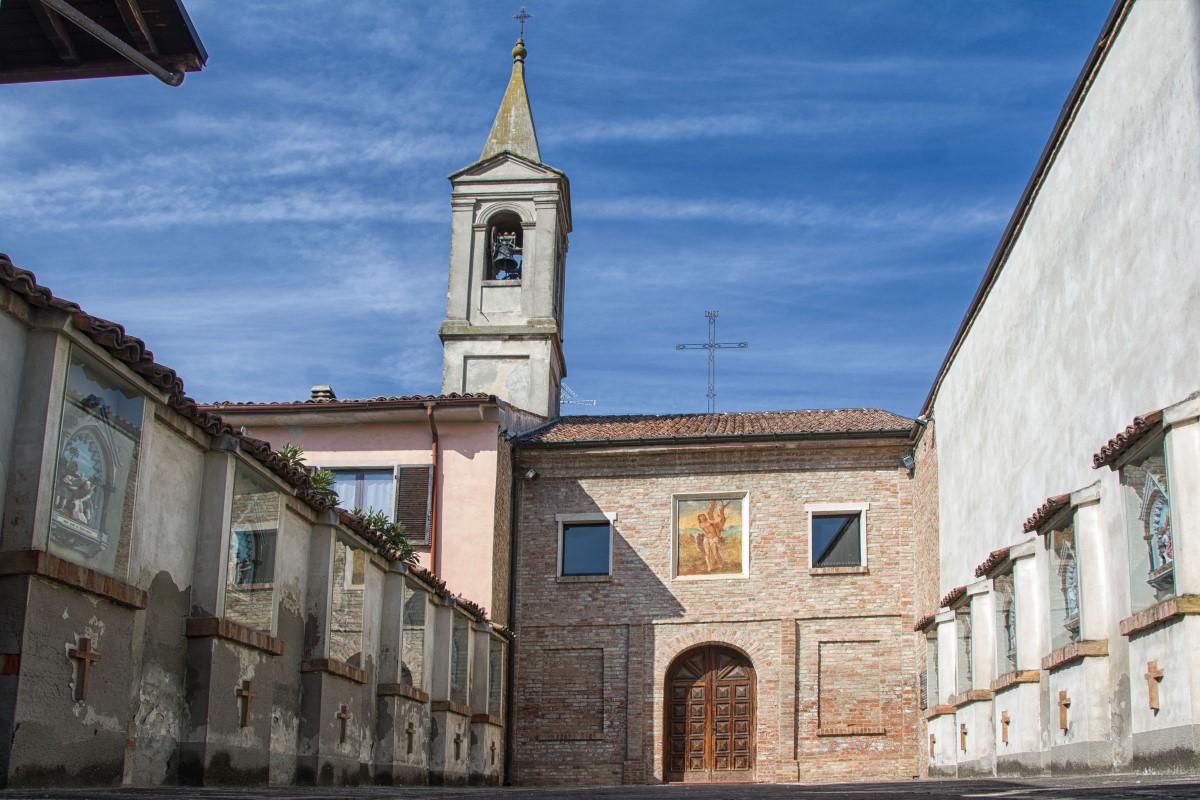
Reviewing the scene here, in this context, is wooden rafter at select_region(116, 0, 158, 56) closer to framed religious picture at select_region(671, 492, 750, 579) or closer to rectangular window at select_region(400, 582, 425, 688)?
rectangular window at select_region(400, 582, 425, 688)

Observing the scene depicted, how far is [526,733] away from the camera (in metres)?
24.2

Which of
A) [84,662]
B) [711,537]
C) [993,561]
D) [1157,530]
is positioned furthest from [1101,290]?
[711,537]

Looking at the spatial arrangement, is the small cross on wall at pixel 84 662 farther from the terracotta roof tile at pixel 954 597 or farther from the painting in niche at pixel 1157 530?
the terracotta roof tile at pixel 954 597

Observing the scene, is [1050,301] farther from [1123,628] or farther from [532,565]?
[532,565]

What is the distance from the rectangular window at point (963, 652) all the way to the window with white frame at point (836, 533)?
5.39m

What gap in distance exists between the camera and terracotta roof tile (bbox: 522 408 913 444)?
82.4 feet

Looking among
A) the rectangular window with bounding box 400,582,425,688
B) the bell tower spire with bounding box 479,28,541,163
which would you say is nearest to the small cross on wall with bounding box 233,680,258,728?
the rectangular window with bounding box 400,582,425,688

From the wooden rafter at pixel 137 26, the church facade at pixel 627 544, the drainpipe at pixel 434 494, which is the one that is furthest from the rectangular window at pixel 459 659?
the wooden rafter at pixel 137 26

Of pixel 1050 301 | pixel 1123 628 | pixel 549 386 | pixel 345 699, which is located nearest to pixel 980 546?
pixel 1050 301

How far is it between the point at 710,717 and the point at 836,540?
12.6 ft

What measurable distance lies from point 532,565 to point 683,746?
4.18 meters

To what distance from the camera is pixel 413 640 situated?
17.0m

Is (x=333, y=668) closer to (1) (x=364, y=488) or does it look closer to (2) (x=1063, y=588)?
(2) (x=1063, y=588)

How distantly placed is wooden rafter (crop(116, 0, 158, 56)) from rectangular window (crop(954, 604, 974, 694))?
13560 millimetres
